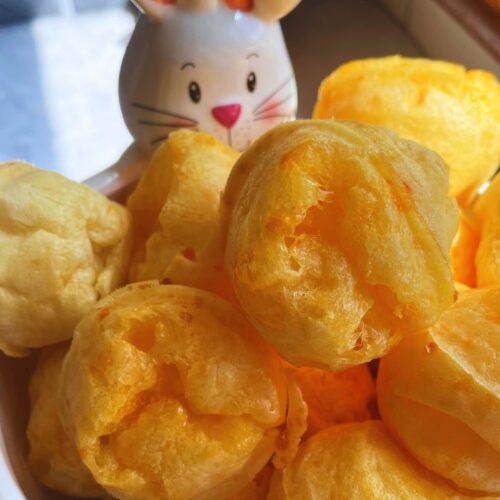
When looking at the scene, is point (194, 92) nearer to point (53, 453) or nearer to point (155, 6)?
point (155, 6)

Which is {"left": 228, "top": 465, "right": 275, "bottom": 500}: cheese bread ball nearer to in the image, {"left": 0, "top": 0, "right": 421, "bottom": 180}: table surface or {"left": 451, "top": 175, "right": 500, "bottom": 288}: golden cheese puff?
{"left": 451, "top": 175, "right": 500, "bottom": 288}: golden cheese puff

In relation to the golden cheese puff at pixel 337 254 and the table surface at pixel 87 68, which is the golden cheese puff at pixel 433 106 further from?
the table surface at pixel 87 68

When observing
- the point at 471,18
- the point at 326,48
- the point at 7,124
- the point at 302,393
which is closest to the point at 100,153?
the point at 7,124

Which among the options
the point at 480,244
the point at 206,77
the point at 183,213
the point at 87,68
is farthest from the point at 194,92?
the point at 87,68

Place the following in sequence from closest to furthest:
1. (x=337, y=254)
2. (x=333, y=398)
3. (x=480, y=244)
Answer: (x=337, y=254) < (x=333, y=398) < (x=480, y=244)

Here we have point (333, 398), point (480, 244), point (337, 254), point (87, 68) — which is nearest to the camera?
point (337, 254)

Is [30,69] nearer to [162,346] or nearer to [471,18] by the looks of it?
[471,18]

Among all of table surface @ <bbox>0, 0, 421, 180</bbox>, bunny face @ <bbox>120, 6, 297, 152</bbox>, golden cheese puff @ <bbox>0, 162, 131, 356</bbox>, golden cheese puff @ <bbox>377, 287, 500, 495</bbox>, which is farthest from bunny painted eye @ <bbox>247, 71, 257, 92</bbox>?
table surface @ <bbox>0, 0, 421, 180</bbox>

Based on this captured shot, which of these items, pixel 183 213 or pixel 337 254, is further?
pixel 183 213
